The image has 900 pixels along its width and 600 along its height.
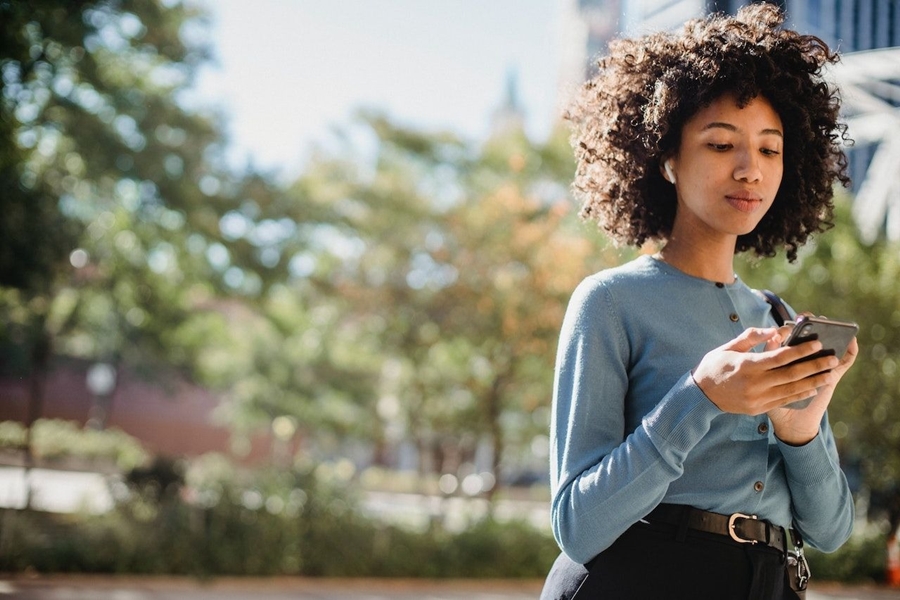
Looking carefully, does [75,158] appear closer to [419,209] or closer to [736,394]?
[419,209]

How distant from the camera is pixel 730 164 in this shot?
148 cm

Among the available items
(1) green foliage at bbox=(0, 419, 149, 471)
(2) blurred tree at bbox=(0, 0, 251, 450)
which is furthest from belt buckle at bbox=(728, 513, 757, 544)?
(1) green foliage at bbox=(0, 419, 149, 471)

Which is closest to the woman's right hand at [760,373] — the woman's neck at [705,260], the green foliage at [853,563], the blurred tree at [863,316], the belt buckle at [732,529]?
the belt buckle at [732,529]

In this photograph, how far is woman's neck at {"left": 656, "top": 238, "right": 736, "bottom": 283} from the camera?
5.24ft

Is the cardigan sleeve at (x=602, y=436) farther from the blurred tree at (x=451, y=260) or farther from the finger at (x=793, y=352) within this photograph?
the blurred tree at (x=451, y=260)

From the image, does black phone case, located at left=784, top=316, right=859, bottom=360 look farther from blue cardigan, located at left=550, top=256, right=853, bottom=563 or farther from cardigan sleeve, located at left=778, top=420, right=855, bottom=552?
cardigan sleeve, located at left=778, top=420, right=855, bottom=552

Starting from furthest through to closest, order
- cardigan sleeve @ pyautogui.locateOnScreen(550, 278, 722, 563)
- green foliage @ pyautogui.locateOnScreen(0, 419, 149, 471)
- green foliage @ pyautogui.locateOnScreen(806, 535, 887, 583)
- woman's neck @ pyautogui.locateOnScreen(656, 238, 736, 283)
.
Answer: green foliage @ pyautogui.locateOnScreen(0, 419, 149, 471) < green foliage @ pyautogui.locateOnScreen(806, 535, 887, 583) < woman's neck @ pyautogui.locateOnScreen(656, 238, 736, 283) < cardigan sleeve @ pyautogui.locateOnScreen(550, 278, 722, 563)

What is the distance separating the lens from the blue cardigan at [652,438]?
1257mm

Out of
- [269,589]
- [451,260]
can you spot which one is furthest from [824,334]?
[451,260]

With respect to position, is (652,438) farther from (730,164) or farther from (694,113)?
(694,113)

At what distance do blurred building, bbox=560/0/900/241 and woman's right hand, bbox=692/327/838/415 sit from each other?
96 centimetres

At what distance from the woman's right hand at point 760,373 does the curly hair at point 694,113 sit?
570 mm

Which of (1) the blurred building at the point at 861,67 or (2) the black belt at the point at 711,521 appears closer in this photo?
(2) the black belt at the point at 711,521

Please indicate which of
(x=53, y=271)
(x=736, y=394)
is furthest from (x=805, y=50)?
(x=53, y=271)
